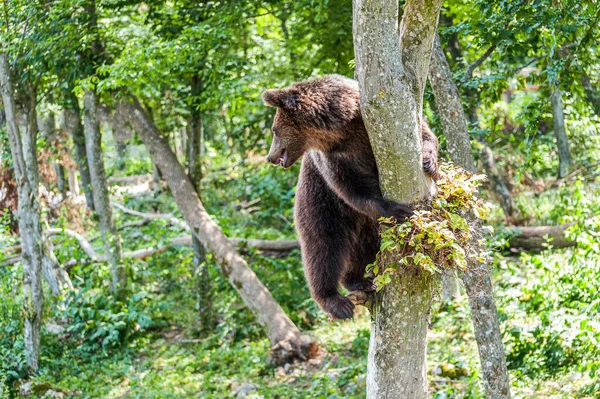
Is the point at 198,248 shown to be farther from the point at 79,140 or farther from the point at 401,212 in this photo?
the point at 401,212

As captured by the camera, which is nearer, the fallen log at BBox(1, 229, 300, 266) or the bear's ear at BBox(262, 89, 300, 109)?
the bear's ear at BBox(262, 89, 300, 109)

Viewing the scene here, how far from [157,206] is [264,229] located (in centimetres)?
480

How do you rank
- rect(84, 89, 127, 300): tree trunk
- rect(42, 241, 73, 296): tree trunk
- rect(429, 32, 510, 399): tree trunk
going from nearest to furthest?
rect(429, 32, 510, 399): tree trunk
rect(42, 241, 73, 296): tree trunk
rect(84, 89, 127, 300): tree trunk

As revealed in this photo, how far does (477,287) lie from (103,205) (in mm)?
7429

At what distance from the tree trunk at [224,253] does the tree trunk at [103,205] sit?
1.10 metres

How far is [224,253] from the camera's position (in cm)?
956

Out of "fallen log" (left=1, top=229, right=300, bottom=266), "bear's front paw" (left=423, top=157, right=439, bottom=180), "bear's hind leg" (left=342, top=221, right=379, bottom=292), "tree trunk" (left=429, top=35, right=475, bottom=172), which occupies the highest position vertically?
"tree trunk" (left=429, top=35, right=475, bottom=172)

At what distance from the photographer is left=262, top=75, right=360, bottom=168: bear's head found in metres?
4.46

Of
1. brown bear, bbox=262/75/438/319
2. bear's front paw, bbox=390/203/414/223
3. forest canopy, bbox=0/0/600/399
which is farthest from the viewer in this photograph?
forest canopy, bbox=0/0/600/399

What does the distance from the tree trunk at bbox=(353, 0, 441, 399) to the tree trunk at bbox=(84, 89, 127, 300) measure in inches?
298

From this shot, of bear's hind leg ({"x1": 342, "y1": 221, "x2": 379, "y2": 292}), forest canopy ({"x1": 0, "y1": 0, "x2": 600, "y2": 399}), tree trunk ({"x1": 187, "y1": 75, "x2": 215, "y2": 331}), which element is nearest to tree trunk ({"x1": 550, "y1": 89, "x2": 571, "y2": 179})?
forest canopy ({"x1": 0, "y1": 0, "x2": 600, "y2": 399})

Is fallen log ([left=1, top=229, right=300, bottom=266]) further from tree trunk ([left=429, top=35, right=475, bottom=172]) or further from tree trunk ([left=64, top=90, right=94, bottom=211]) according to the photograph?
tree trunk ([left=429, top=35, right=475, bottom=172])

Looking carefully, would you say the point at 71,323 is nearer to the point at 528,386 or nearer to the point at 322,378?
the point at 322,378

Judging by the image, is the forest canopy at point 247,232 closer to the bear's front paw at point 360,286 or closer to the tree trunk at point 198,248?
the tree trunk at point 198,248
